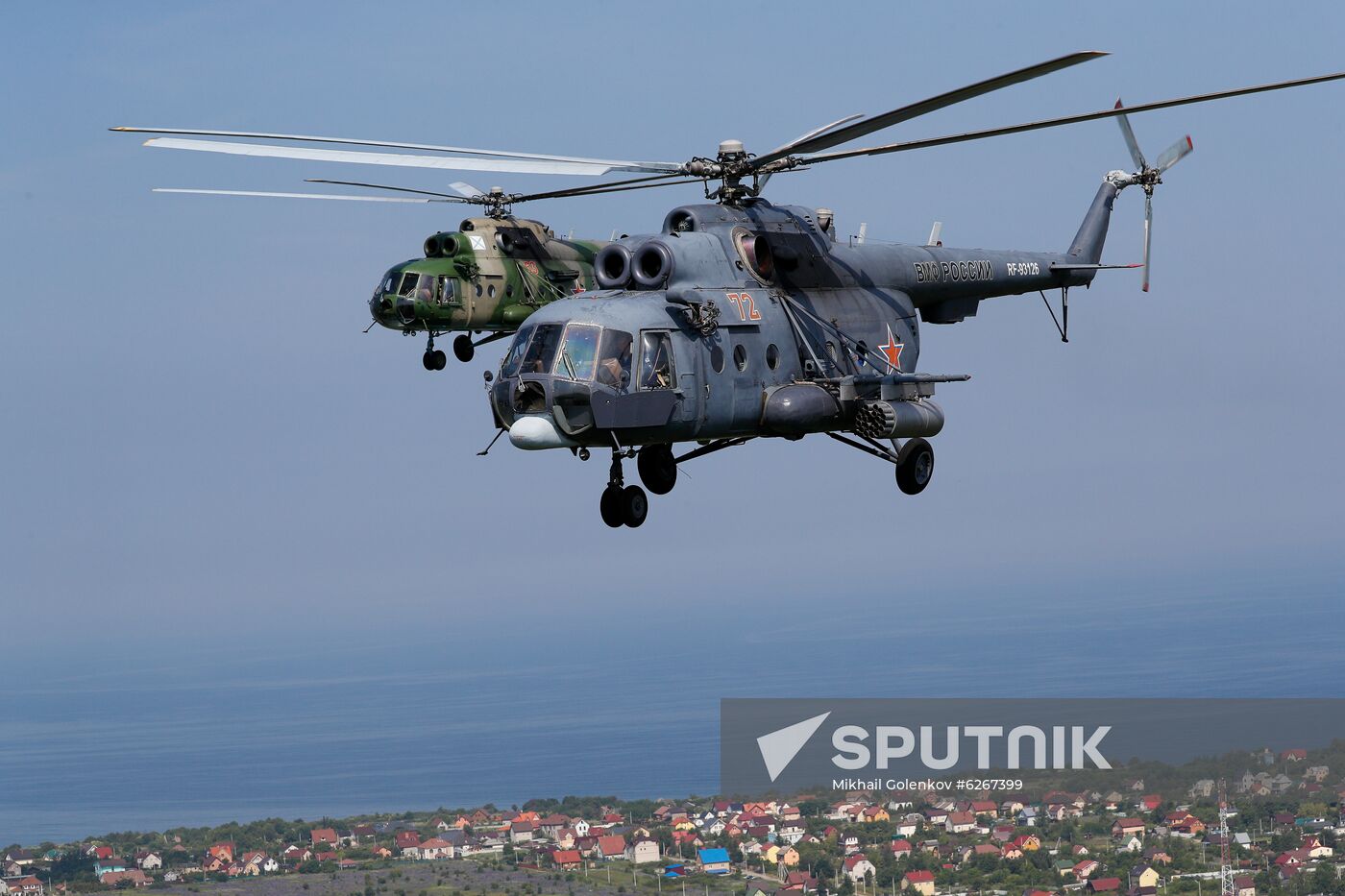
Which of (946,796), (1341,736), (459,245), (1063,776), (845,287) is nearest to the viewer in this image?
(845,287)

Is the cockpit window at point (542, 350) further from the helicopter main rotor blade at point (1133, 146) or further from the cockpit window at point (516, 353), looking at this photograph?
the helicopter main rotor blade at point (1133, 146)

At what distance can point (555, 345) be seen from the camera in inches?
874

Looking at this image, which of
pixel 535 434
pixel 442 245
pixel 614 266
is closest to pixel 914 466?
pixel 614 266

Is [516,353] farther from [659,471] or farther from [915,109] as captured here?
[915,109]

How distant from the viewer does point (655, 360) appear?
73.9 ft

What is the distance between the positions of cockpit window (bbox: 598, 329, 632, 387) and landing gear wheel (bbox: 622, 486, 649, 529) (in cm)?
239

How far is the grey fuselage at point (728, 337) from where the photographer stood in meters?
22.0

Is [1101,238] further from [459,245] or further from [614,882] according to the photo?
[614,882]

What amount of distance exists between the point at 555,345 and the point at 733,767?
139 meters

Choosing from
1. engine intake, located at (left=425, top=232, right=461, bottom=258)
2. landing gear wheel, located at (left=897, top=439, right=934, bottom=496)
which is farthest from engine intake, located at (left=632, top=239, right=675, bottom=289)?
engine intake, located at (left=425, top=232, right=461, bottom=258)

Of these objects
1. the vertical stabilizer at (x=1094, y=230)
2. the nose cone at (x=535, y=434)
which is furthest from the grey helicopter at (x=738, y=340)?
the vertical stabilizer at (x=1094, y=230)

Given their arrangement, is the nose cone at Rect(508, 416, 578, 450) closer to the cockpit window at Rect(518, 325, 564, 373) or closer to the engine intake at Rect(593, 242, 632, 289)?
the cockpit window at Rect(518, 325, 564, 373)

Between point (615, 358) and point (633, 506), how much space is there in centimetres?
272

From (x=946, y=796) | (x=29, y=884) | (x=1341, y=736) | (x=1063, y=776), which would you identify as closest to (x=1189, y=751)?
(x=1341, y=736)
